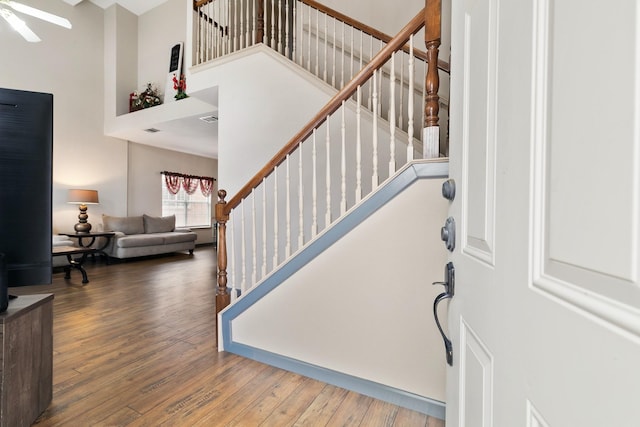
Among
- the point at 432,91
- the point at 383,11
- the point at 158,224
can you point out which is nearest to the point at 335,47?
the point at 383,11

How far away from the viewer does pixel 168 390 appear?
169 cm

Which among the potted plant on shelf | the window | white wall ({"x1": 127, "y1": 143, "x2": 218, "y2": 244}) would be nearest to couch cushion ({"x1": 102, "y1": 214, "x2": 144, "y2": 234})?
white wall ({"x1": 127, "y1": 143, "x2": 218, "y2": 244})

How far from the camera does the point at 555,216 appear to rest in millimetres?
357

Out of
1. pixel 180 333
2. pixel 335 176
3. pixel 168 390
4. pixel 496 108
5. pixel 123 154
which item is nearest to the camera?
pixel 496 108

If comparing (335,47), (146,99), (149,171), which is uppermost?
(146,99)

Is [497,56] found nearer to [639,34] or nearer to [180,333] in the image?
[639,34]

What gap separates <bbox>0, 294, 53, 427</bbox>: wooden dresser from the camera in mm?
1218

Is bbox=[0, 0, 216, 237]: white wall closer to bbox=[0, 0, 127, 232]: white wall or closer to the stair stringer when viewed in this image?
bbox=[0, 0, 127, 232]: white wall

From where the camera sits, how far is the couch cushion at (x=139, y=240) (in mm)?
5414

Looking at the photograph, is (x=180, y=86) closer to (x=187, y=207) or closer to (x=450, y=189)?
(x=187, y=207)

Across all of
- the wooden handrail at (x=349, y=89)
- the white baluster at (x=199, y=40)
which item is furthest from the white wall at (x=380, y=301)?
the white baluster at (x=199, y=40)

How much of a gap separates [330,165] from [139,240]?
4.74m

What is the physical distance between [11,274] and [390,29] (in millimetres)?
4213

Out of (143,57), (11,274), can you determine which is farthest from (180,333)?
(143,57)
